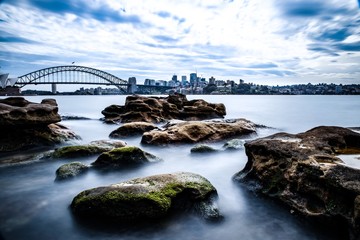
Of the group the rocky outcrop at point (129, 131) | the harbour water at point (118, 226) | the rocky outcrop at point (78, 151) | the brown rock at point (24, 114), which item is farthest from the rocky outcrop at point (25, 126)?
the rocky outcrop at point (129, 131)

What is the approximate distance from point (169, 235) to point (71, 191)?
11.8 feet

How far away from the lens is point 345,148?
7.90 metres

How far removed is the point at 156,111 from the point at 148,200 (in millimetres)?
22122

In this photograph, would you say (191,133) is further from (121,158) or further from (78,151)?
(78,151)

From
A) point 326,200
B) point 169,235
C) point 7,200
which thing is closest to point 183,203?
point 169,235

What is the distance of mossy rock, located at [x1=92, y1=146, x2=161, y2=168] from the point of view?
32.2 feet

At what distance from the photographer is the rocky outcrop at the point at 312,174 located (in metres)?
5.19

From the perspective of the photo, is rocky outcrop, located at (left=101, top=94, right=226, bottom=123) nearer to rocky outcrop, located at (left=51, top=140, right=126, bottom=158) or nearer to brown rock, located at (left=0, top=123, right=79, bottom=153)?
brown rock, located at (left=0, top=123, right=79, bottom=153)

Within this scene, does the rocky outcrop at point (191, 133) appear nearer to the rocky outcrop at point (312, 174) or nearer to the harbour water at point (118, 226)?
the harbour water at point (118, 226)

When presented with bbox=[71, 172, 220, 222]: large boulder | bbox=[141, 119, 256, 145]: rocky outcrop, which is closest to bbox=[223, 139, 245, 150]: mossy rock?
bbox=[141, 119, 256, 145]: rocky outcrop

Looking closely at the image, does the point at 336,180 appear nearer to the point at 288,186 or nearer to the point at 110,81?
the point at 288,186

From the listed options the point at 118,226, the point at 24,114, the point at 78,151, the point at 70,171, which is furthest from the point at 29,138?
the point at 118,226

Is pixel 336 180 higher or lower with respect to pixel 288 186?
higher

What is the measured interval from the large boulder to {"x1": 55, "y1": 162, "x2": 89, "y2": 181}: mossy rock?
8.14 feet
